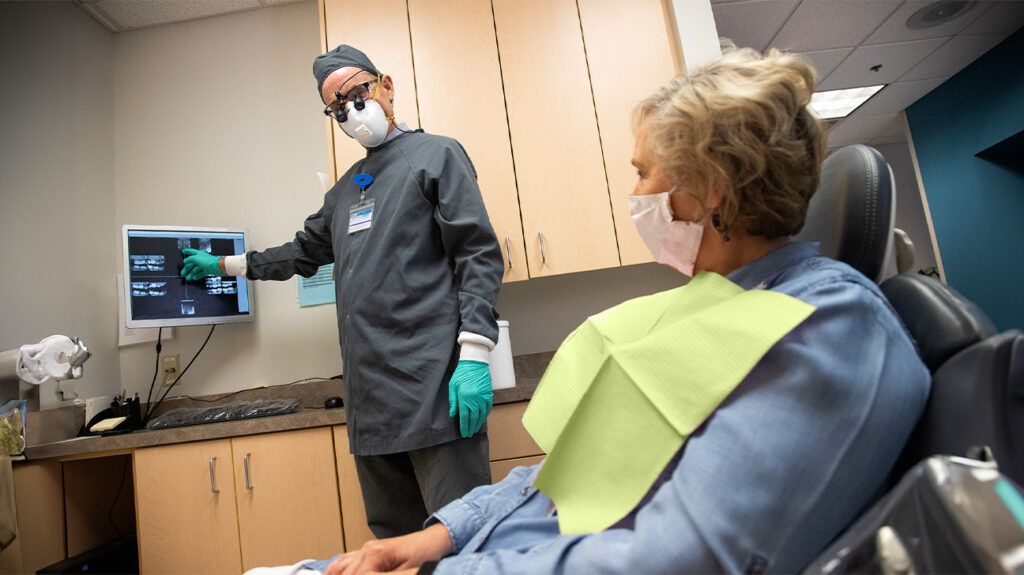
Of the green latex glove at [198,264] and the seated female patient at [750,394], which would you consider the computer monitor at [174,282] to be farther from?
the seated female patient at [750,394]

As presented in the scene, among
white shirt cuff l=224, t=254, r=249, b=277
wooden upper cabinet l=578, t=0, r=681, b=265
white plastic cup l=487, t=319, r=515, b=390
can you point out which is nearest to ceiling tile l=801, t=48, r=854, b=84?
wooden upper cabinet l=578, t=0, r=681, b=265

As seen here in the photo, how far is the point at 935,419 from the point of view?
2.06 ft

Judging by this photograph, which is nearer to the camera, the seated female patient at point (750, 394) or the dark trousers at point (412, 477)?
the seated female patient at point (750, 394)

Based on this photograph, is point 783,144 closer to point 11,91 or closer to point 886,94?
point 11,91

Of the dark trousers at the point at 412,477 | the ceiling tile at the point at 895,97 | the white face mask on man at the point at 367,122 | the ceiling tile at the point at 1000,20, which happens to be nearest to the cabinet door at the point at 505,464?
the dark trousers at the point at 412,477

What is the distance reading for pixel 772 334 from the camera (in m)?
0.61

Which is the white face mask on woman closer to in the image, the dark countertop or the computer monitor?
the dark countertop

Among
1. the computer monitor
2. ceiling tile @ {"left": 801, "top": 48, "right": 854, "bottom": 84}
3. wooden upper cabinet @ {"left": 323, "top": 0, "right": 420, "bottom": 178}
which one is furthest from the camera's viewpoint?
ceiling tile @ {"left": 801, "top": 48, "right": 854, "bottom": 84}

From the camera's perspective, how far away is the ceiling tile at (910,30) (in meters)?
3.55

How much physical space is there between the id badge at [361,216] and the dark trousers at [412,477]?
0.65 m

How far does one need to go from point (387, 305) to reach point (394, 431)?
33 cm

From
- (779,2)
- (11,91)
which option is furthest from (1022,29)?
(11,91)

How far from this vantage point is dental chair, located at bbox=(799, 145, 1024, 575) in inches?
16.6

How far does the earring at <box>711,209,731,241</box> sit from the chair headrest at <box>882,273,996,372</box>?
237mm
